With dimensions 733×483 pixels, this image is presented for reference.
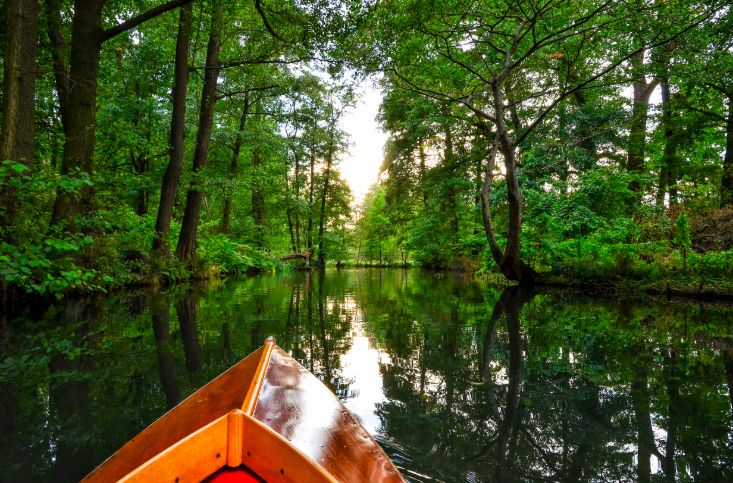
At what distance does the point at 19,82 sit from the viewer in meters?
5.18

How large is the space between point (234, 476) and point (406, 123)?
15.2 meters

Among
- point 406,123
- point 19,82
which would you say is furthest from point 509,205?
point 19,82

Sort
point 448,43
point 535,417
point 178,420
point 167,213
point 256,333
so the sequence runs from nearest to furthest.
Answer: point 178,420, point 535,417, point 256,333, point 448,43, point 167,213

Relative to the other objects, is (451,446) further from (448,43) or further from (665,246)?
(448,43)

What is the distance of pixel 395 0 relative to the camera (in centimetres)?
882

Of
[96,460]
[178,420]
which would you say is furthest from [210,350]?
[178,420]

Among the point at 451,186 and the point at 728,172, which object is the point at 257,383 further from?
the point at 451,186

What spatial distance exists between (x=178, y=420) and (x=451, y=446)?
1447 mm

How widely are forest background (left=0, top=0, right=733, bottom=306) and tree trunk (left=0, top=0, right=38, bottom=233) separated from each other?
0.06ft

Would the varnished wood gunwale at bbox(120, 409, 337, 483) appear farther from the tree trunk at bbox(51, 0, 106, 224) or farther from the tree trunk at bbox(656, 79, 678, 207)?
the tree trunk at bbox(656, 79, 678, 207)

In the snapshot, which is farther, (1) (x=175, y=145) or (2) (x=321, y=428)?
(1) (x=175, y=145)

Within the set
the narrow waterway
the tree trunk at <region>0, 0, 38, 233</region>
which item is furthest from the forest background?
the narrow waterway

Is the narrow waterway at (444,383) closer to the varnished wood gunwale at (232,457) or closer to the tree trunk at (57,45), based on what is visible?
the varnished wood gunwale at (232,457)

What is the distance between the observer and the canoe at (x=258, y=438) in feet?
3.24
